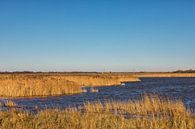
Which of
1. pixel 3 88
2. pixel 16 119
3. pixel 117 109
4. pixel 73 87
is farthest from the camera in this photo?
pixel 73 87

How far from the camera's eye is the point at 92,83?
175ft

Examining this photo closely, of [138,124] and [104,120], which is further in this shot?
[104,120]

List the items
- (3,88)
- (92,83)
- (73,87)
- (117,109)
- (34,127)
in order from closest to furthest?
(34,127) → (117,109) → (3,88) → (73,87) → (92,83)

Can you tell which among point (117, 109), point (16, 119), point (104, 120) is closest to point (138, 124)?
point (104, 120)

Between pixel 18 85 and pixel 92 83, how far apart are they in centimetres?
2109

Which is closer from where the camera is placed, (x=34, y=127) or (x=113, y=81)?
(x=34, y=127)

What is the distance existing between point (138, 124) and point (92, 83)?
3954 centimetres

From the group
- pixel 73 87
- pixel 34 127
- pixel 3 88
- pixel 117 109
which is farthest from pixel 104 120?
pixel 73 87

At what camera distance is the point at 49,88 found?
3516 centimetres

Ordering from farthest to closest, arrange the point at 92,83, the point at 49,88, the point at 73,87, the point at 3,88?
the point at 92,83 < the point at 73,87 < the point at 49,88 < the point at 3,88

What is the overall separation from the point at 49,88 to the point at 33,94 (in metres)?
1.93

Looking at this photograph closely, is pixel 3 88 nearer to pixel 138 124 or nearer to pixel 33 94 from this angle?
pixel 33 94

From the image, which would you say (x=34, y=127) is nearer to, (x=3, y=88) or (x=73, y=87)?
(x=3, y=88)

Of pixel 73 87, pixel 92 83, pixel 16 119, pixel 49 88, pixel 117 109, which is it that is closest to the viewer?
pixel 16 119
